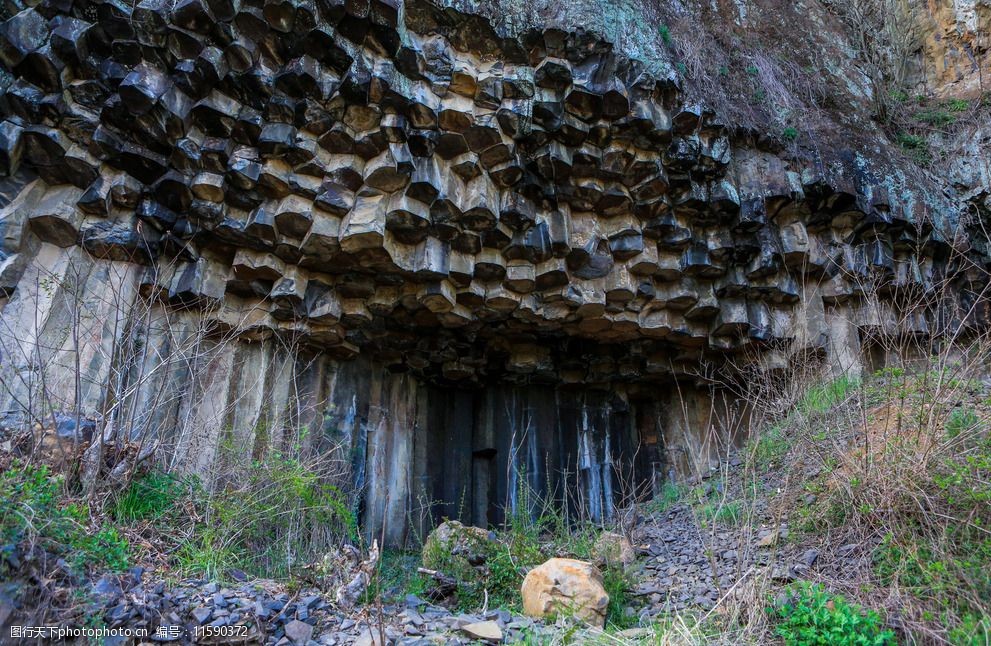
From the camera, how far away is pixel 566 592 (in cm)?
430

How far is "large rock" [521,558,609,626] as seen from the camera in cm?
421

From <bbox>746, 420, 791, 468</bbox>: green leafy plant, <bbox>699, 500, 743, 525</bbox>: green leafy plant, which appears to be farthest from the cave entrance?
<bbox>699, 500, 743, 525</bbox>: green leafy plant

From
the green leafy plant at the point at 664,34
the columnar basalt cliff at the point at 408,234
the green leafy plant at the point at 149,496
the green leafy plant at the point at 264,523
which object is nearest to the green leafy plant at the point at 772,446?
the columnar basalt cliff at the point at 408,234

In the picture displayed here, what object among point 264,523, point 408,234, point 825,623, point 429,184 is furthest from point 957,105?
point 264,523

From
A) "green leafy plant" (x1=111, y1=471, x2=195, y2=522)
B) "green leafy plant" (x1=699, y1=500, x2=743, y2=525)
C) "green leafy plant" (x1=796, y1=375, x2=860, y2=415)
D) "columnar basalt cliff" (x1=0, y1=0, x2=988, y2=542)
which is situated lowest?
"green leafy plant" (x1=699, y1=500, x2=743, y2=525)

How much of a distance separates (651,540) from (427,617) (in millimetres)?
2538

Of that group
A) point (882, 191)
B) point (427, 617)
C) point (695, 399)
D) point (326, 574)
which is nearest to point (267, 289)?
point (326, 574)

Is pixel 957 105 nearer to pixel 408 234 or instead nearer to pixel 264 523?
pixel 408 234

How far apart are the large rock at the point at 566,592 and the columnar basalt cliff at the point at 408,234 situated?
2215mm

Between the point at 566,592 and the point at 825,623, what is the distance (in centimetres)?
149

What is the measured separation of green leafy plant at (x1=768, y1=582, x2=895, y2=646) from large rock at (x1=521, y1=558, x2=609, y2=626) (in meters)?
1.03

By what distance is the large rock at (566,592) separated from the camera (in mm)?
4207

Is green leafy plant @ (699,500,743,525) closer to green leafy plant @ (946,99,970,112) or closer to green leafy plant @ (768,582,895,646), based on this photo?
green leafy plant @ (768,582,895,646)

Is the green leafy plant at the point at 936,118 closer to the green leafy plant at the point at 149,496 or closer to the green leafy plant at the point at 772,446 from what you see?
the green leafy plant at the point at 772,446
